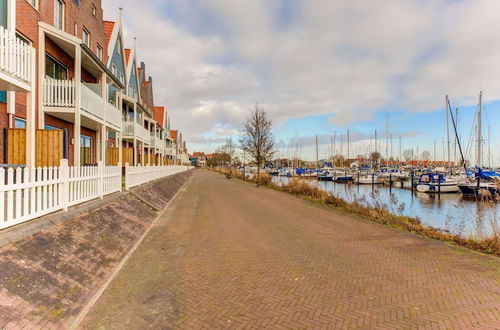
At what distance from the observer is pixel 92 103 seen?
13.1m

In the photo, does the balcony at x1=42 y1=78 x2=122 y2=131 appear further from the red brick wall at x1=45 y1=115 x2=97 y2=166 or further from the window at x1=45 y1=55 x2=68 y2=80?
the window at x1=45 y1=55 x2=68 y2=80

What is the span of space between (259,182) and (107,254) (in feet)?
80.8

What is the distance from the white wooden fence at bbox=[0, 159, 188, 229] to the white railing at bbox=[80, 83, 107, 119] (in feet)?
12.5

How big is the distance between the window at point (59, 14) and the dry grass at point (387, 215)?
53.7 feet

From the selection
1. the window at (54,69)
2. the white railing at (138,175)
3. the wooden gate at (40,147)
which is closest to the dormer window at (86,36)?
the window at (54,69)

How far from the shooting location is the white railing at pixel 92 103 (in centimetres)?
1216

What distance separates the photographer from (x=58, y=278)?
430 centimetres

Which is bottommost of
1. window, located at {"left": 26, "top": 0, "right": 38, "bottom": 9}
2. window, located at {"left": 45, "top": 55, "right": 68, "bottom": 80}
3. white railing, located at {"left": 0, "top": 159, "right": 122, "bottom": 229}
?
white railing, located at {"left": 0, "top": 159, "right": 122, "bottom": 229}

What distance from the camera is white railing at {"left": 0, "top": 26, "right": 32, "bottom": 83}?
279 inches

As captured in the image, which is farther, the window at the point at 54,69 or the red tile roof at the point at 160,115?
the red tile roof at the point at 160,115

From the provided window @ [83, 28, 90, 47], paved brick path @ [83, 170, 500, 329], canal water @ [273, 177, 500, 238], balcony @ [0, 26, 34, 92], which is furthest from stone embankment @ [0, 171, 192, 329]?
window @ [83, 28, 90, 47]

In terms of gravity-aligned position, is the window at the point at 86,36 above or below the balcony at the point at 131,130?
above

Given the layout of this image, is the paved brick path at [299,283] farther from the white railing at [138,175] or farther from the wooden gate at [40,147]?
the white railing at [138,175]

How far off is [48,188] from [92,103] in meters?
8.52
